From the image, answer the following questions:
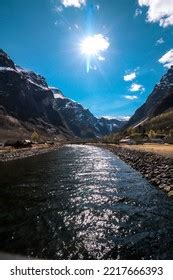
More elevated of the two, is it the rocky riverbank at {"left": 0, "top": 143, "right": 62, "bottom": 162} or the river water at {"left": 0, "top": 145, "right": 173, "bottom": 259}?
the rocky riverbank at {"left": 0, "top": 143, "right": 62, "bottom": 162}

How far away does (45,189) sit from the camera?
1255 inches

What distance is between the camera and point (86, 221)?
20.6m

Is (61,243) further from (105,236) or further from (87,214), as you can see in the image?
(87,214)

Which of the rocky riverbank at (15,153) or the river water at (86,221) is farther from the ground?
the rocky riverbank at (15,153)

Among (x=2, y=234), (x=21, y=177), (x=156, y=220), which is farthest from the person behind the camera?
(x=21, y=177)

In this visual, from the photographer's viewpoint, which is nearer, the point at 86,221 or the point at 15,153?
the point at 86,221

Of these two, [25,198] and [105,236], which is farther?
[25,198]

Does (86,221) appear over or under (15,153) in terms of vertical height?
under

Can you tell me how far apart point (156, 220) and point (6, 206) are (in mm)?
13090

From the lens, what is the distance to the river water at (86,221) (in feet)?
51.8

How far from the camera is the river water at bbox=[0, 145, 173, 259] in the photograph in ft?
51.8

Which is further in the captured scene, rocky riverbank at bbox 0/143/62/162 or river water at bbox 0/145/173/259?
rocky riverbank at bbox 0/143/62/162

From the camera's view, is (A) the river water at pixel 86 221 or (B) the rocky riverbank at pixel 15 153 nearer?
(A) the river water at pixel 86 221
